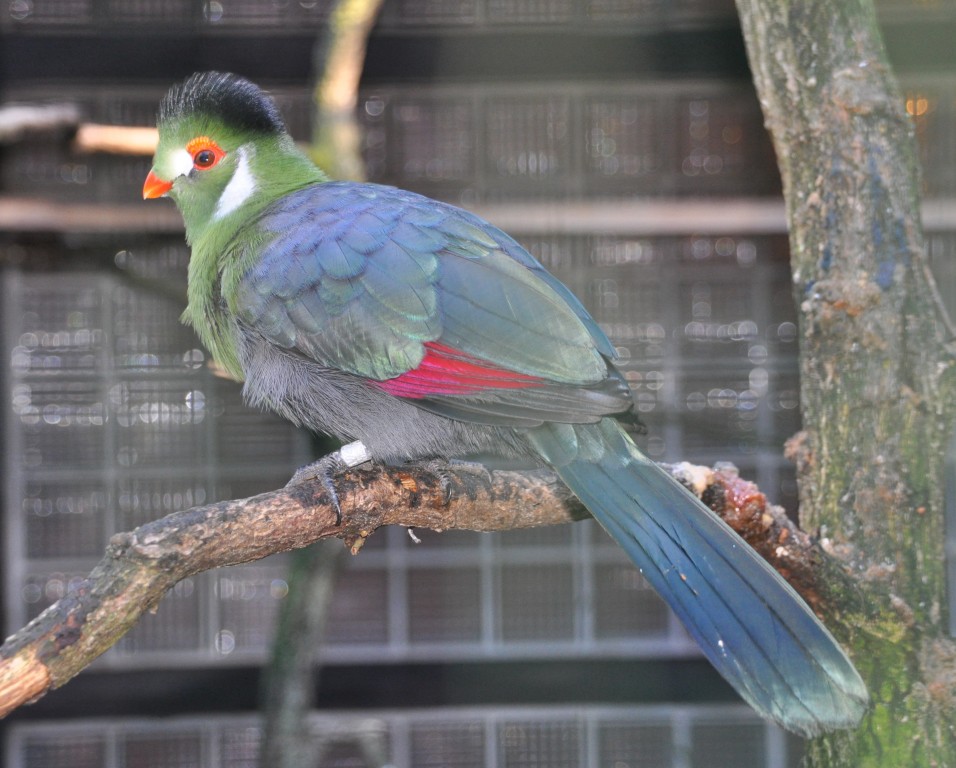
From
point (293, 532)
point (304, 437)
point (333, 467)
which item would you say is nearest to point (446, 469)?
point (333, 467)

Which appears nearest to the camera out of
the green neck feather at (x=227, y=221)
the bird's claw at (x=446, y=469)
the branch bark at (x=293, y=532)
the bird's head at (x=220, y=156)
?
the branch bark at (x=293, y=532)

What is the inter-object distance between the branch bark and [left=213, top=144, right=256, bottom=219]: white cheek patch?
570 mm

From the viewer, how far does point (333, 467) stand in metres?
1.35

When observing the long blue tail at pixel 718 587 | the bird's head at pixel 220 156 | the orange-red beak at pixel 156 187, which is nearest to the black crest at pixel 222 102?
the bird's head at pixel 220 156

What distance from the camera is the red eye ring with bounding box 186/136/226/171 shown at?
168 cm

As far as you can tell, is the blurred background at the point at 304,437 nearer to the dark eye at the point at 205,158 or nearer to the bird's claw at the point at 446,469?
the dark eye at the point at 205,158

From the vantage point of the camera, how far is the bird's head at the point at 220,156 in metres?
1.66

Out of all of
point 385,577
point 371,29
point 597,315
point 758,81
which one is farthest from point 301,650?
point 371,29

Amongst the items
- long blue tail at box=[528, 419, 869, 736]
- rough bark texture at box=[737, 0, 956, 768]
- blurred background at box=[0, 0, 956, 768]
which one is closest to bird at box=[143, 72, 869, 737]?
long blue tail at box=[528, 419, 869, 736]

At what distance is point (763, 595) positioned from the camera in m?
1.09

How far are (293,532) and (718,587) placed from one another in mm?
485

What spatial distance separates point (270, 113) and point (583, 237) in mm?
1591

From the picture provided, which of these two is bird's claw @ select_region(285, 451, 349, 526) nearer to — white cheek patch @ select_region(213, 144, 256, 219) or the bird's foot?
the bird's foot

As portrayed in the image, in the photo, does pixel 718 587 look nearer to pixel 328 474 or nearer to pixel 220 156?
pixel 328 474
